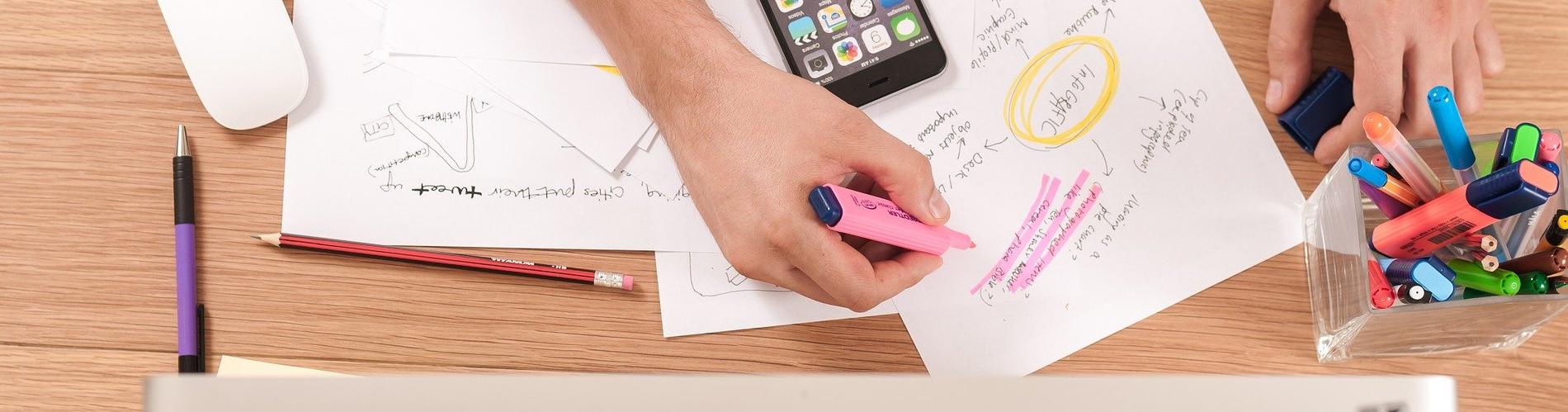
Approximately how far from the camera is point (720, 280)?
628 mm

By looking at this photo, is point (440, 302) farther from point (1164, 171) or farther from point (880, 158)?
point (1164, 171)

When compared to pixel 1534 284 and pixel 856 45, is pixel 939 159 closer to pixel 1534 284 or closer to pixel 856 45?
pixel 856 45

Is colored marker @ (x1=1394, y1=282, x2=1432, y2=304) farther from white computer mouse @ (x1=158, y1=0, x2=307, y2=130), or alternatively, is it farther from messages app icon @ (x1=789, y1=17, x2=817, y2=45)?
white computer mouse @ (x1=158, y1=0, x2=307, y2=130)

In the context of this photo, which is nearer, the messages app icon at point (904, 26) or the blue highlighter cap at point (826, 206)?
the blue highlighter cap at point (826, 206)

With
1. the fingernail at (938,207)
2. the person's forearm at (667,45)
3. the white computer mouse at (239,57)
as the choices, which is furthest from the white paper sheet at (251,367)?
the fingernail at (938,207)

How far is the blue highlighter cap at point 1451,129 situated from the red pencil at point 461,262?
1.57 ft

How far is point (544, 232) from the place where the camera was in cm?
63

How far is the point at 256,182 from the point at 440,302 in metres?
0.15

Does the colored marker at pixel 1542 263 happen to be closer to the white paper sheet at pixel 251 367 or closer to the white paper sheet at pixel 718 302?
the white paper sheet at pixel 718 302

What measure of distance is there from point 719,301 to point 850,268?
0.11 metres

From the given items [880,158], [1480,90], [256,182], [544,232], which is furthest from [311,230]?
[1480,90]

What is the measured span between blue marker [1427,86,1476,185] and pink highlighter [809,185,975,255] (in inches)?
10.7

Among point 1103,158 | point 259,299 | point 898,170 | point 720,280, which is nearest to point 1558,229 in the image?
point 1103,158

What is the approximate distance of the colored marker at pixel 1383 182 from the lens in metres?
0.50
